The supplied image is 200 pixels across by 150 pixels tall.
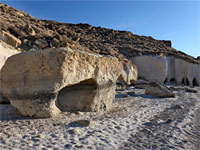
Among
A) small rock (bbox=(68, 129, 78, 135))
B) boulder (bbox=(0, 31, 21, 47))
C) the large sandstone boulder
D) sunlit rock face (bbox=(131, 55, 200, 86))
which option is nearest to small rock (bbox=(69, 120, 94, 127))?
small rock (bbox=(68, 129, 78, 135))

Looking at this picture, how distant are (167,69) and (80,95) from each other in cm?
1794

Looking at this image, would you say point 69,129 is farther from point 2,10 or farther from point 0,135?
point 2,10

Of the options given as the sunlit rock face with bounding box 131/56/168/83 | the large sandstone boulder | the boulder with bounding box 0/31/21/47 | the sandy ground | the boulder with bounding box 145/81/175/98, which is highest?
the boulder with bounding box 0/31/21/47

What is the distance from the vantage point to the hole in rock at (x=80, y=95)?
450cm

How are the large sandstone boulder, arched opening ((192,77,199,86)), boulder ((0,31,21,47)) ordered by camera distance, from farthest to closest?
arched opening ((192,77,199,86)) → boulder ((0,31,21,47)) → the large sandstone boulder

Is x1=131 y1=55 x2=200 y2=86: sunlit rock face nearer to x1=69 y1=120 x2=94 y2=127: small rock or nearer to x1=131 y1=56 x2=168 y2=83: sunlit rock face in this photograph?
x1=131 y1=56 x2=168 y2=83: sunlit rock face

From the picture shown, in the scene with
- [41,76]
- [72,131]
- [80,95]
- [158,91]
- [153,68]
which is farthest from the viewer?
[153,68]

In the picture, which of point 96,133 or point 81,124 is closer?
point 96,133

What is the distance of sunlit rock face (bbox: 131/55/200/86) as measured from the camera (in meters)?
19.2

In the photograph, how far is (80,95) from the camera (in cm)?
468

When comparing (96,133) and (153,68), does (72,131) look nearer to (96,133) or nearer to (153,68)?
(96,133)

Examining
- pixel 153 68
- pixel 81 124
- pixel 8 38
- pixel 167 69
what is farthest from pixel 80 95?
pixel 167 69

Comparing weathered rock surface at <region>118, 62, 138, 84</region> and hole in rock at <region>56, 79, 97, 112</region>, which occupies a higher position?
weathered rock surface at <region>118, 62, 138, 84</region>

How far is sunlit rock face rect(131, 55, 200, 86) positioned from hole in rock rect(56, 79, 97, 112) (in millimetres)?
15259
